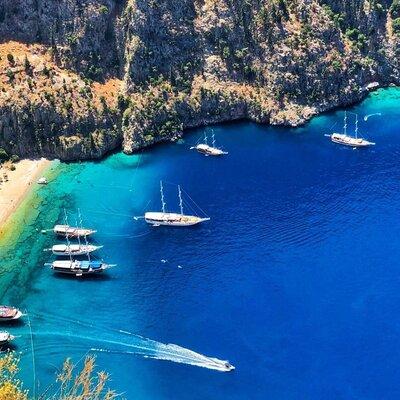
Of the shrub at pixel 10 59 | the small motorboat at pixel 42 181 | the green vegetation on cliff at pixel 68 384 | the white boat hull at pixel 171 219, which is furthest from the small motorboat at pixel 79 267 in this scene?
the shrub at pixel 10 59

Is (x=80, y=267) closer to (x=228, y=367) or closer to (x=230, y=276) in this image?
(x=230, y=276)

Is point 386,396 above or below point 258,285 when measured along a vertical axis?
below

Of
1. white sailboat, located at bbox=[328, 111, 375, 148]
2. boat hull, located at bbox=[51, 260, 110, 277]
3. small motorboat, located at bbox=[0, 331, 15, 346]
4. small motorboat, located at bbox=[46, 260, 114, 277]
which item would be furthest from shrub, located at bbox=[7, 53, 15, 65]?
white sailboat, located at bbox=[328, 111, 375, 148]

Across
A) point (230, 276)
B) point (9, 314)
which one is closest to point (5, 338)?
point (9, 314)

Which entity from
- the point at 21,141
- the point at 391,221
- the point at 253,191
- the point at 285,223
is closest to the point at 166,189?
the point at 253,191

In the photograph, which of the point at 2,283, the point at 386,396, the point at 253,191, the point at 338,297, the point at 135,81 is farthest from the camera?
the point at 135,81

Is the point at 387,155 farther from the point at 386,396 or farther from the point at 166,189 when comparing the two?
the point at 386,396

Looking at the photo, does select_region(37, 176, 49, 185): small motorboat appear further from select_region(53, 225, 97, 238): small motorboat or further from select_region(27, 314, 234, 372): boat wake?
select_region(27, 314, 234, 372): boat wake
